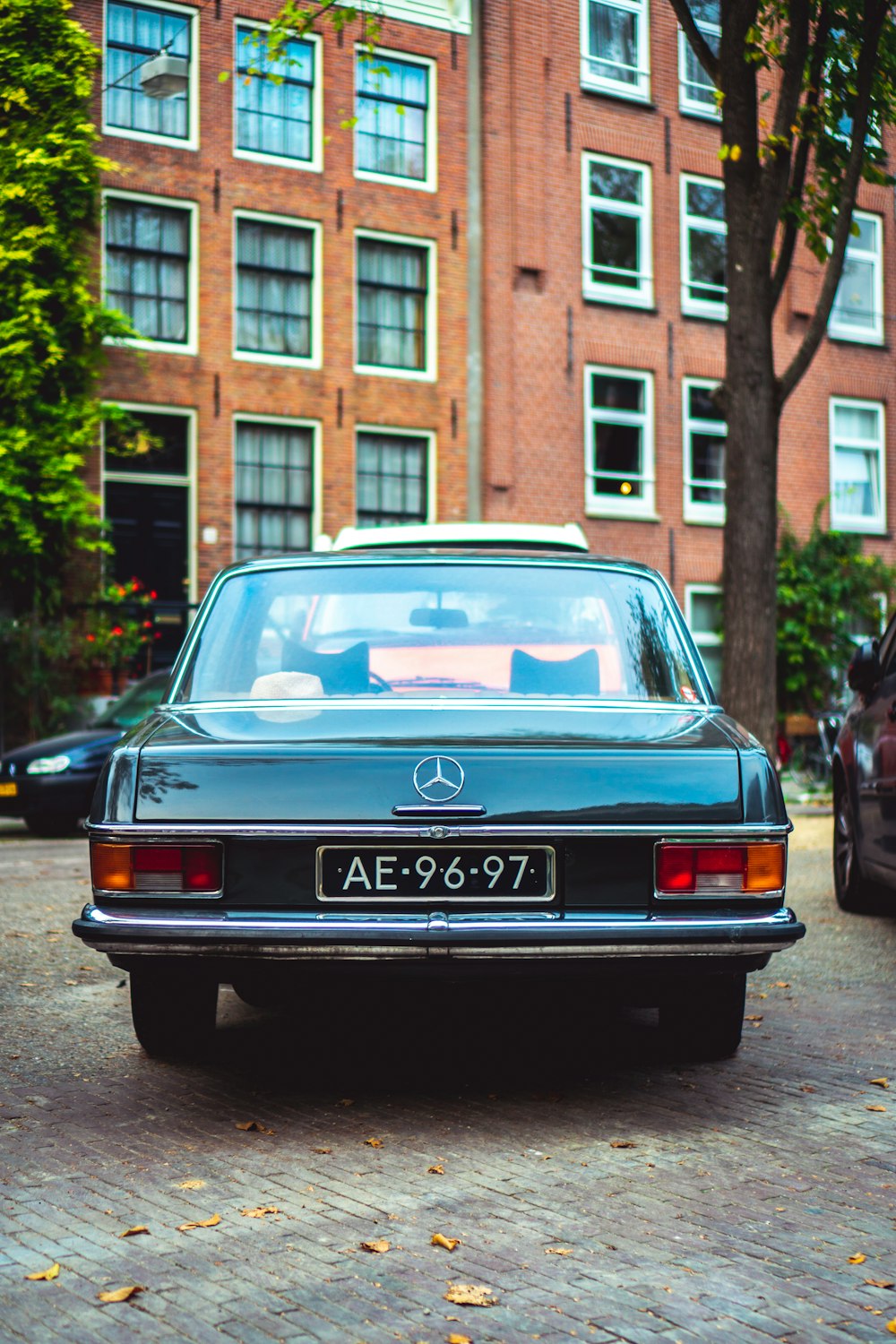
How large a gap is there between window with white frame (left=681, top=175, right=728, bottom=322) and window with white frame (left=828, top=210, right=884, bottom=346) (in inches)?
126

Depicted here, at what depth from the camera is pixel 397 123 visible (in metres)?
25.0

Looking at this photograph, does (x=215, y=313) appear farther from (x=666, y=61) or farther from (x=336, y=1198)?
(x=336, y=1198)

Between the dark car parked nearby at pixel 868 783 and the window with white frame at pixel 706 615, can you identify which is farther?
the window with white frame at pixel 706 615

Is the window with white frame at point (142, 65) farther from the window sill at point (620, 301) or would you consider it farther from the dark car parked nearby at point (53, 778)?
the dark car parked nearby at point (53, 778)

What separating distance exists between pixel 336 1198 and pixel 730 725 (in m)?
1.81

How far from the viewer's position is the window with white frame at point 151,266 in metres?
22.4

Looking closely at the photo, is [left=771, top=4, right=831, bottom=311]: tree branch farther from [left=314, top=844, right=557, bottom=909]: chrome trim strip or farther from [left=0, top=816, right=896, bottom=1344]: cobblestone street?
[left=314, top=844, right=557, bottom=909]: chrome trim strip

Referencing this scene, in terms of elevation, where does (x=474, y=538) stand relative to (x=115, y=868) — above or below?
above

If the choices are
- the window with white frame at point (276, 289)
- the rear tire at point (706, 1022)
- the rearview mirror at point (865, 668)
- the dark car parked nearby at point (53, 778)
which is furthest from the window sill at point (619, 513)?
the rear tire at point (706, 1022)

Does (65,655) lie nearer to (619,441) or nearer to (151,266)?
(151,266)

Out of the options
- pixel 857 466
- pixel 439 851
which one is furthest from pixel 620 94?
pixel 439 851

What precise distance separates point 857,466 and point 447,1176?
1121 inches

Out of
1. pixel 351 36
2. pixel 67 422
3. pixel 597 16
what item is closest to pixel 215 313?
pixel 67 422

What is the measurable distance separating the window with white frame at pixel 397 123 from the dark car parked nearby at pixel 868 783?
1788 cm
